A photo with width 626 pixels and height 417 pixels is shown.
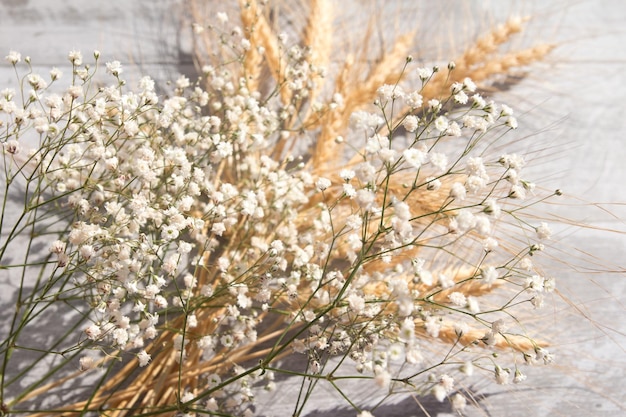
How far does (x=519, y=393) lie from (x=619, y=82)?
2.05ft

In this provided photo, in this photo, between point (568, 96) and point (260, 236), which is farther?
point (568, 96)

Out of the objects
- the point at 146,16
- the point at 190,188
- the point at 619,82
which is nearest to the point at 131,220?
the point at 190,188

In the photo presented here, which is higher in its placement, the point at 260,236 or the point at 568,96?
the point at 568,96

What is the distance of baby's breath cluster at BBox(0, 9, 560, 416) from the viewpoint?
730 millimetres

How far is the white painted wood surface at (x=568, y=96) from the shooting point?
1095mm

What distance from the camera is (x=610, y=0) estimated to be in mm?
1282

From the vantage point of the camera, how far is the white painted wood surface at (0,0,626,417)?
3.59ft

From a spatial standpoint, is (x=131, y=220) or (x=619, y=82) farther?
(x=619, y=82)

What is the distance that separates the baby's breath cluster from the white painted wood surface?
0.27 ft

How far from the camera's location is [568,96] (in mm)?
1233

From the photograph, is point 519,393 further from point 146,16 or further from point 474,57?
point 146,16

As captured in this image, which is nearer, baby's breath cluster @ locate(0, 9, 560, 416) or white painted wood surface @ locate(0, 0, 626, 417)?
baby's breath cluster @ locate(0, 9, 560, 416)

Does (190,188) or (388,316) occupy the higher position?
(190,188)

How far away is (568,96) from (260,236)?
66 centimetres
